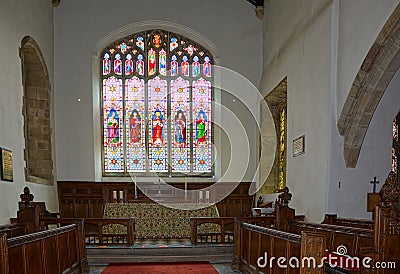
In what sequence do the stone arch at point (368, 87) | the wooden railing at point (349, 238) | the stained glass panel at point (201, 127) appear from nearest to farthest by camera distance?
the wooden railing at point (349, 238), the stone arch at point (368, 87), the stained glass panel at point (201, 127)

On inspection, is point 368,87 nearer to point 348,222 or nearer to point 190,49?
point 348,222

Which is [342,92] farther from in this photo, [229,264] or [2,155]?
[2,155]

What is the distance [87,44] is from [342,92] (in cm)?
664

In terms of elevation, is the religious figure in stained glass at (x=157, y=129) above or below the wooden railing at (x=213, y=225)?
above

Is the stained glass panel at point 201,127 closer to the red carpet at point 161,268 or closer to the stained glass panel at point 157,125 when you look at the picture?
the stained glass panel at point 157,125

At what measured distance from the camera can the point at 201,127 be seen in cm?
1172

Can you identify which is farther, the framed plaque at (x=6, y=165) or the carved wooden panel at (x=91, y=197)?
the carved wooden panel at (x=91, y=197)

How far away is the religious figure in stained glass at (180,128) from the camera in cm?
1166

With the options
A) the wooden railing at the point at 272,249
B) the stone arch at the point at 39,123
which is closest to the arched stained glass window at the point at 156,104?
the stone arch at the point at 39,123

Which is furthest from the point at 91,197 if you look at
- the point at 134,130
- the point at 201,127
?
the point at 201,127

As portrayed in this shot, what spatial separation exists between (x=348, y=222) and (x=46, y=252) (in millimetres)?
3739

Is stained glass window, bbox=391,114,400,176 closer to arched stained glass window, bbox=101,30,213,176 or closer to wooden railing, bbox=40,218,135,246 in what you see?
arched stained glass window, bbox=101,30,213,176

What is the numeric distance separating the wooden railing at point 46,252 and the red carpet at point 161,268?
1.67 ft

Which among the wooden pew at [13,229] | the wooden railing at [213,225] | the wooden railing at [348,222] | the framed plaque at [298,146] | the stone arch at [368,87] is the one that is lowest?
the wooden railing at [213,225]
